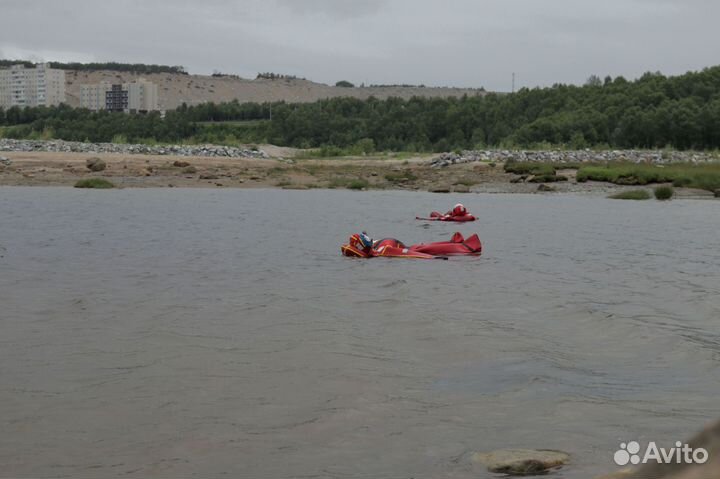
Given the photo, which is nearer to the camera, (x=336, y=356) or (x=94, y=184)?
(x=336, y=356)

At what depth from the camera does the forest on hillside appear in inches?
3312

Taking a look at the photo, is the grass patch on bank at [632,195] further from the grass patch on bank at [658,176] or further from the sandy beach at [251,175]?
the grass patch on bank at [658,176]

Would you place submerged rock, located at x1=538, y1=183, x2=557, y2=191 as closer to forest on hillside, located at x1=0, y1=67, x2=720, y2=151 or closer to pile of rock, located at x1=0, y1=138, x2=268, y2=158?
pile of rock, located at x1=0, y1=138, x2=268, y2=158

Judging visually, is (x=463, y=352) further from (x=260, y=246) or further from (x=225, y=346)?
(x=260, y=246)

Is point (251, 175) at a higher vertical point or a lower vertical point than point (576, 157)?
lower

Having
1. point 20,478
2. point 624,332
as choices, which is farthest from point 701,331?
point 20,478

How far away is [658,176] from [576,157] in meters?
18.3

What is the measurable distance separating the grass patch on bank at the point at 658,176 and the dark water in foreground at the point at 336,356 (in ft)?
86.8

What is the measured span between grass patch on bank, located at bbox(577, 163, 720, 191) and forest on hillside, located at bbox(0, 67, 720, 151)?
88.8ft

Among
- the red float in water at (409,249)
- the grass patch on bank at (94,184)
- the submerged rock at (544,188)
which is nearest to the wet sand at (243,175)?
the submerged rock at (544,188)

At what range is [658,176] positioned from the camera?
51.6 metres

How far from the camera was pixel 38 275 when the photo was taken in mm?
17453

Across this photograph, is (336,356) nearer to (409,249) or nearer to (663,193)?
(409,249)

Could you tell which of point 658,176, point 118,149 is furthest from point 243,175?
point 658,176
